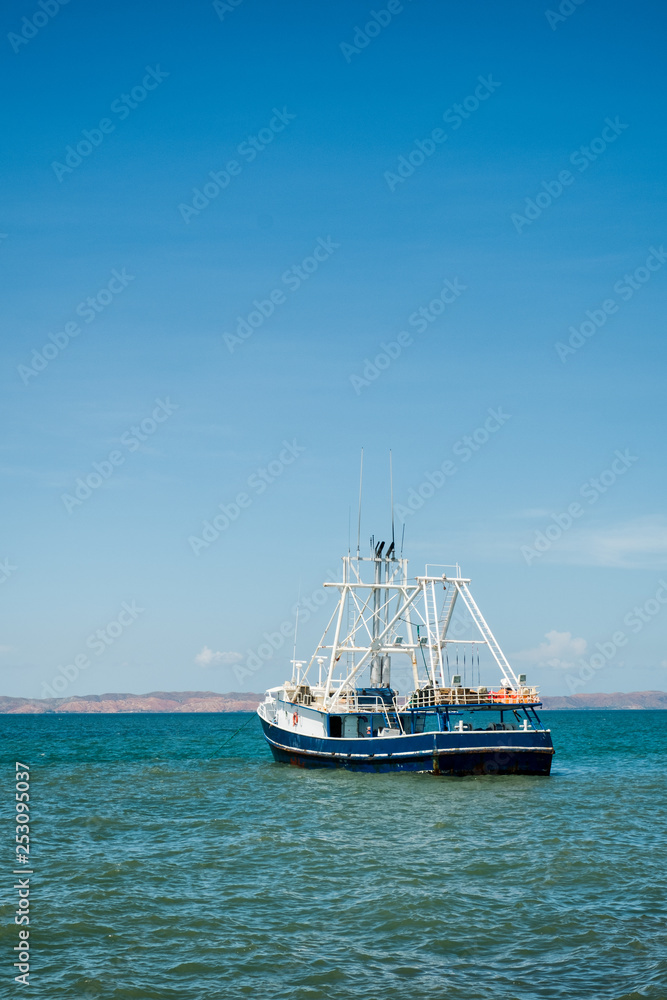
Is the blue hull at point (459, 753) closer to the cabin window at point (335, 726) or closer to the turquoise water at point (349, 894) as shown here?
the turquoise water at point (349, 894)

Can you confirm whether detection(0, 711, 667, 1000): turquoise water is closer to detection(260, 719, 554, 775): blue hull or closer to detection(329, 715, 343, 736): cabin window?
detection(260, 719, 554, 775): blue hull

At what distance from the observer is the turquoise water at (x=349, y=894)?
14.2 m

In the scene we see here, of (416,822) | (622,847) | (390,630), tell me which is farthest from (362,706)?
(622,847)

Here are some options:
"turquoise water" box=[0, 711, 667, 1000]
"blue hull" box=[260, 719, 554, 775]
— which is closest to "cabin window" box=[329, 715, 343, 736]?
"blue hull" box=[260, 719, 554, 775]

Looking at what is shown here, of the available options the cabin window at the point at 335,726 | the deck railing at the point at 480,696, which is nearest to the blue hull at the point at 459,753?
the deck railing at the point at 480,696

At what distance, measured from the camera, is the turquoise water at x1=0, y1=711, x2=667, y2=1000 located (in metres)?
14.2

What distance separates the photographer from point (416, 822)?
91.1ft

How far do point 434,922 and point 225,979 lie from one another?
474 cm

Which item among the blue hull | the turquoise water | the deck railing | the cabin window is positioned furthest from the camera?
the cabin window

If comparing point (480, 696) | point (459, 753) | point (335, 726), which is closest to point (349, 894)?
point (459, 753)

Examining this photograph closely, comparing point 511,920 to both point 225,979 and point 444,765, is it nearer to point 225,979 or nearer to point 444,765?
point 225,979

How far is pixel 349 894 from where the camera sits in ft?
63.1

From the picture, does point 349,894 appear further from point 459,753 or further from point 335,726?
point 335,726

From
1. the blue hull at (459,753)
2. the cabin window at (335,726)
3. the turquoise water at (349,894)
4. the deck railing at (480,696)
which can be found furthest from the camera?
the cabin window at (335,726)
